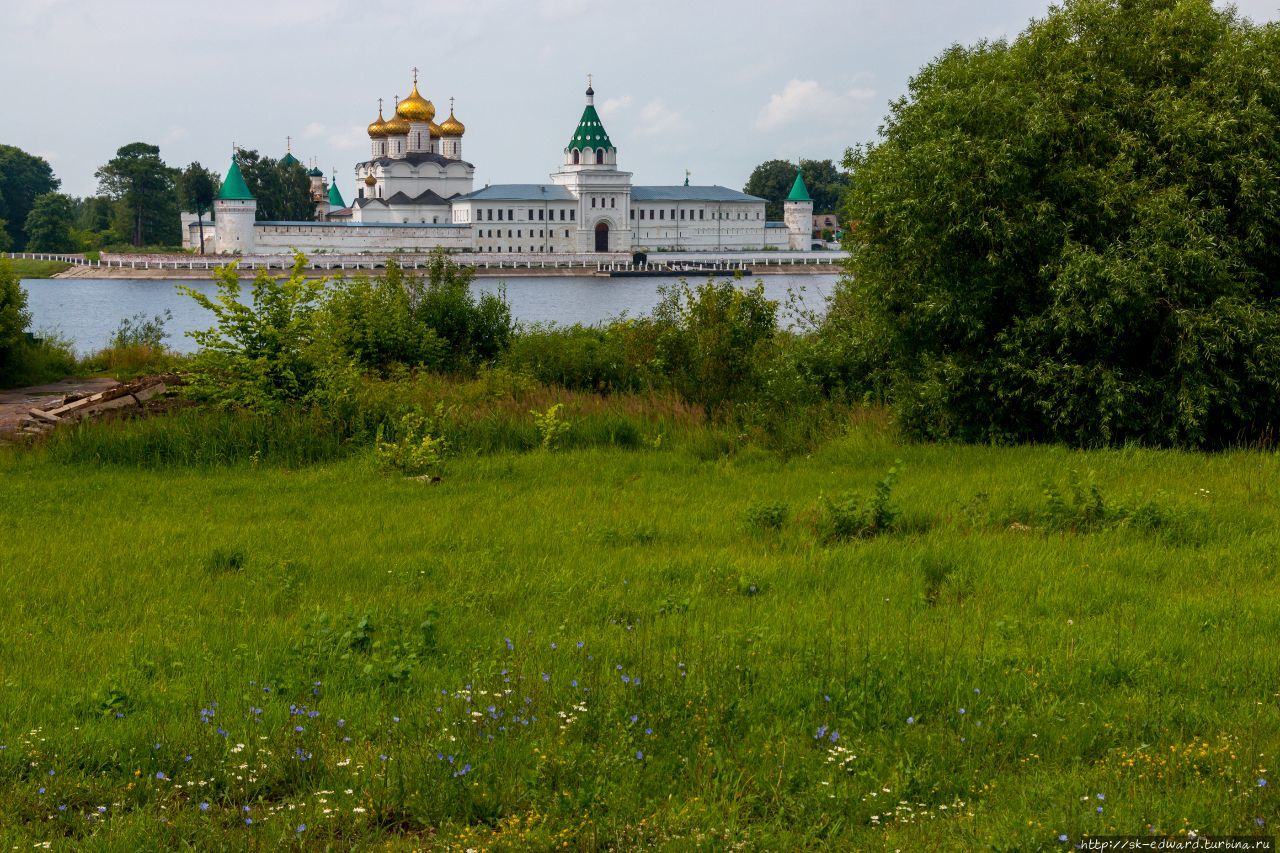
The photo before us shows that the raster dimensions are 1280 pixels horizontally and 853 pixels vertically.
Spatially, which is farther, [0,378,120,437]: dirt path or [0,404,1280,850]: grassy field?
[0,378,120,437]: dirt path

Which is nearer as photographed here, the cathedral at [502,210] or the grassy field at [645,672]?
the grassy field at [645,672]

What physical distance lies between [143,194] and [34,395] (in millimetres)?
77615

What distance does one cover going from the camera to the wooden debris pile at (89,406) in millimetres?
9102

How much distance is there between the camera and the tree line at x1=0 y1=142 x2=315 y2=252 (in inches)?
3157

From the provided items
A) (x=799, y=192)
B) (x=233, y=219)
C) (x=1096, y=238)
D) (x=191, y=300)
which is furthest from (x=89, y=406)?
(x=799, y=192)

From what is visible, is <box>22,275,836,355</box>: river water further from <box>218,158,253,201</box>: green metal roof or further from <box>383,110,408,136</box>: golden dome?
<box>383,110,408,136</box>: golden dome

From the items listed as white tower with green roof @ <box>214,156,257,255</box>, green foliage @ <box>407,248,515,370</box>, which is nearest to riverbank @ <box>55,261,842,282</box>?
white tower with green roof @ <box>214,156,257,255</box>

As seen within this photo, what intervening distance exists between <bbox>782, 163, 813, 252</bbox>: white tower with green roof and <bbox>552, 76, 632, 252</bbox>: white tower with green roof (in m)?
14.1

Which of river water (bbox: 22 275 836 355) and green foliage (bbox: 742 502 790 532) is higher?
river water (bbox: 22 275 836 355)

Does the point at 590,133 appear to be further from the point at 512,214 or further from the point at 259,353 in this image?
the point at 259,353

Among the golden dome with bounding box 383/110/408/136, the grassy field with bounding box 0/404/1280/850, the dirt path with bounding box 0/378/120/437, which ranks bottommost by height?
the grassy field with bounding box 0/404/1280/850

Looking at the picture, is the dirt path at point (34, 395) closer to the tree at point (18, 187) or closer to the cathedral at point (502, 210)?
the cathedral at point (502, 210)

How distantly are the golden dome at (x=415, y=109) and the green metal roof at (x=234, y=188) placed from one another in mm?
13682

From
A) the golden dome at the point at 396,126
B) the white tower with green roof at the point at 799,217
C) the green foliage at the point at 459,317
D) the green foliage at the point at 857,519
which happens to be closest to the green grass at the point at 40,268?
the golden dome at the point at 396,126
